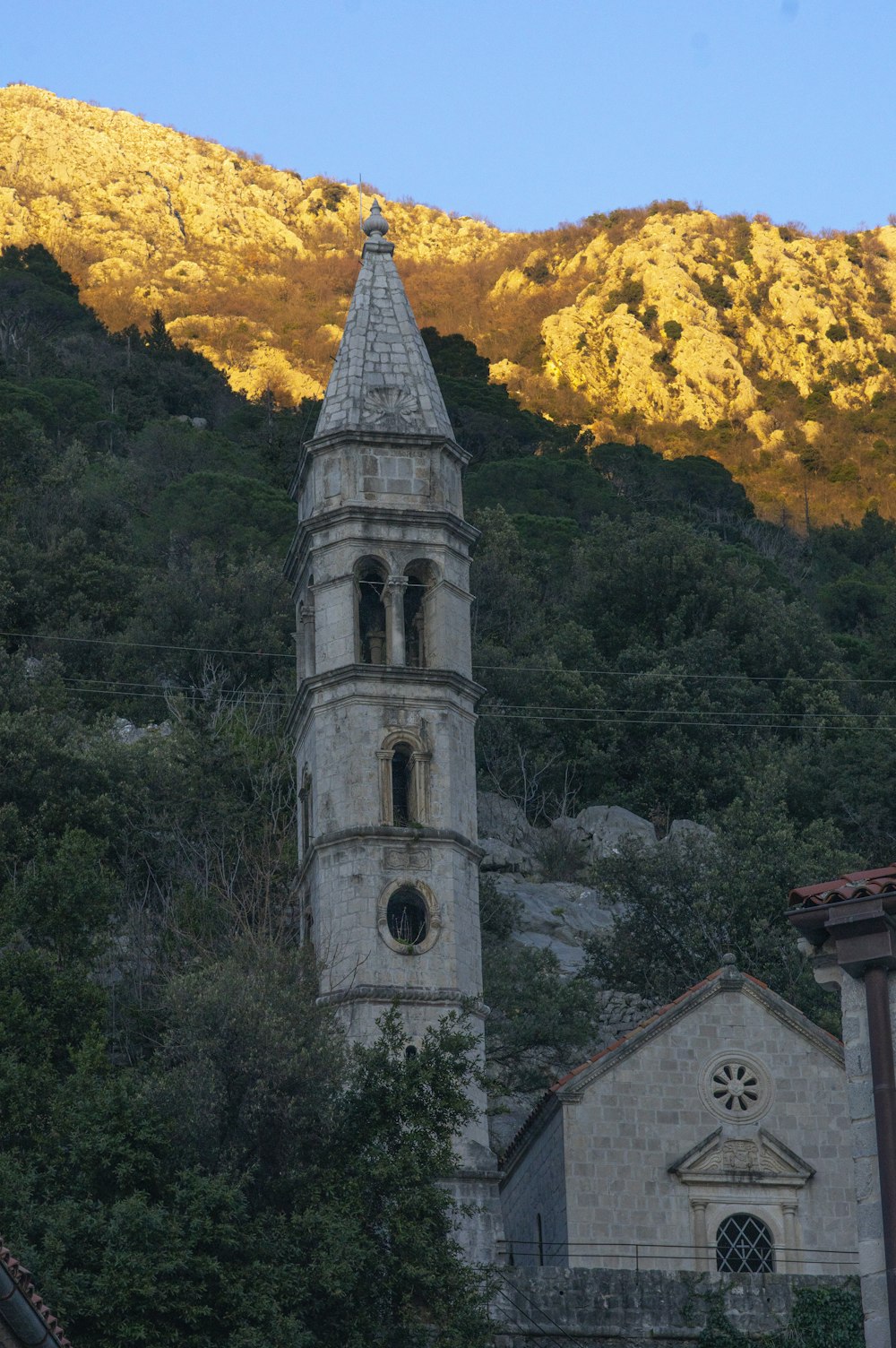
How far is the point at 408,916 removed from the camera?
1246 inches

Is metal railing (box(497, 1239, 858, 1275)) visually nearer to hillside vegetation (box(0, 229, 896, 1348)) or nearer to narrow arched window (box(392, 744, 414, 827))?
hillside vegetation (box(0, 229, 896, 1348))

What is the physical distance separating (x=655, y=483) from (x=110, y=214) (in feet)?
144

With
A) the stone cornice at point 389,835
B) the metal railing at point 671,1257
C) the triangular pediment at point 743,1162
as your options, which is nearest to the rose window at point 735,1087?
the triangular pediment at point 743,1162

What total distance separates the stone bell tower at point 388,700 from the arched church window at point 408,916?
30 mm

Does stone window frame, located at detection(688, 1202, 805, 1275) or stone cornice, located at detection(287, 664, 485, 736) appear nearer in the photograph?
stone window frame, located at detection(688, 1202, 805, 1275)

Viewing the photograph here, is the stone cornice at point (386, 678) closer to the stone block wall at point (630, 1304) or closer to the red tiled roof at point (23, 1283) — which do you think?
Result: the stone block wall at point (630, 1304)

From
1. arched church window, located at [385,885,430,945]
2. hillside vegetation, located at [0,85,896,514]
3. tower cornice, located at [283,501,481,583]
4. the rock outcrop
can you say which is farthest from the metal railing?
hillside vegetation, located at [0,85,896,514]

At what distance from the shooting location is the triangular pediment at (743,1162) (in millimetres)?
31047

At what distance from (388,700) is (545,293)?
3091 inches

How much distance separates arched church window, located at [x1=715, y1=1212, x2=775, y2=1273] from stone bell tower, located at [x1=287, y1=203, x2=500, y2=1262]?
382cm

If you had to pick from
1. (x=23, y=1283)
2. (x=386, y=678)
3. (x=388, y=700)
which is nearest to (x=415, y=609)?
(x=386, y=678)

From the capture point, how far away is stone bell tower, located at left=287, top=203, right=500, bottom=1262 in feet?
102

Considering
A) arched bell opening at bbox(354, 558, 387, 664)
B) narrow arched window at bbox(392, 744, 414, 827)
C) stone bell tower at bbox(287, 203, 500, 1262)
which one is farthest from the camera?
arched bell opening at bbox(354, 558, 387, 664)

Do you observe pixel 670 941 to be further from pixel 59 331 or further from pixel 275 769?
pixel 59 331
